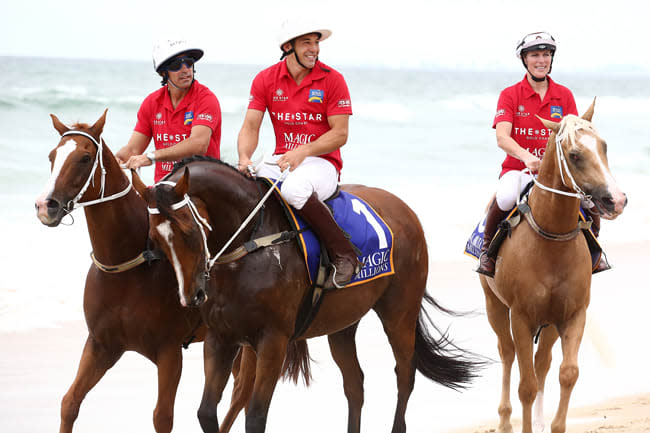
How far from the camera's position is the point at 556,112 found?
5996mm

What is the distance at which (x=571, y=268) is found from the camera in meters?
5.37

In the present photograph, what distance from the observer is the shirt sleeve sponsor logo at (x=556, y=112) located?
598 cm

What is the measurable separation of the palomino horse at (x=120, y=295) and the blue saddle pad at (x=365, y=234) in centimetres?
81

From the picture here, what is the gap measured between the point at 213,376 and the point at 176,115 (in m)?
1.60

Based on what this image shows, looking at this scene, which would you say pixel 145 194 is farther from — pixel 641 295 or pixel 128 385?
pixel 641 295

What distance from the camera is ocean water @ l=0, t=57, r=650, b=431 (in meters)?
8.07

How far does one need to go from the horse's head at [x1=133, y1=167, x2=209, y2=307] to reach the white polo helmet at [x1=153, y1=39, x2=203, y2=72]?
1.31 m

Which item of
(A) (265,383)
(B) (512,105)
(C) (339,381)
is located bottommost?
(C) (339,381)

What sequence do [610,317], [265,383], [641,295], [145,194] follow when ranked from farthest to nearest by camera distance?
[641,295], [610,317], [265,383], [145,194]

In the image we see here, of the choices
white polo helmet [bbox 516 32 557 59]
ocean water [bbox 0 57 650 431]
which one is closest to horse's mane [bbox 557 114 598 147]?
white polo helmet [bbox 516 32 557 59]

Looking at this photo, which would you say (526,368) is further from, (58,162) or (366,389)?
(58,162)

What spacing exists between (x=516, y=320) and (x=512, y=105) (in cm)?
142

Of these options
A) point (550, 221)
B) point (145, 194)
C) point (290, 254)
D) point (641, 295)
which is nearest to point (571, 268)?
point (550, 221)

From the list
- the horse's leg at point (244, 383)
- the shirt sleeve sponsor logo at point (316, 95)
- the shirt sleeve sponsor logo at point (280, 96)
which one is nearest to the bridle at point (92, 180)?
the shirt sleeve sponsor logo at point (280, 96)
